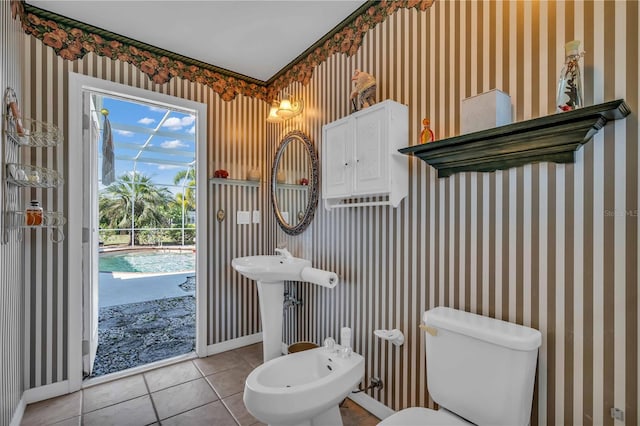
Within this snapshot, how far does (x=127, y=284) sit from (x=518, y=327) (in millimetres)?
6272

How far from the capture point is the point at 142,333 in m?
3.37

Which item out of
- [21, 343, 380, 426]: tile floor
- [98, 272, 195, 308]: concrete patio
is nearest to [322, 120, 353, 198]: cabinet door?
[21, 343, 380, 426]: tile floor

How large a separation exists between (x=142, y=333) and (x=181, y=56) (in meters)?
2.78

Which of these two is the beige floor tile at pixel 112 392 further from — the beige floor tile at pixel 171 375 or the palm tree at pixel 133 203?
the palm tree at pixel 133 203

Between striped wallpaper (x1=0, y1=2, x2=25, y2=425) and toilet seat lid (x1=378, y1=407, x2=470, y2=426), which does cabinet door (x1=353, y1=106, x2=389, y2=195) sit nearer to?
toilet seat lid (x1=378, y1=407, x2=470, y2=426)

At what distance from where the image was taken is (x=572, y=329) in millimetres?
1206

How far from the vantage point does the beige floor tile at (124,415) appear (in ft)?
6.23

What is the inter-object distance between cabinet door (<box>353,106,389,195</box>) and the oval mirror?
0.65 m

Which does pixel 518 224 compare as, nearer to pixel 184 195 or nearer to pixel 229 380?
pixel 229 380

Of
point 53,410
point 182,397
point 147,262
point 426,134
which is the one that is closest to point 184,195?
point 147,262

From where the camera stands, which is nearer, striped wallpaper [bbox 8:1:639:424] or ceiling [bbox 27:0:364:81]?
striped wallpaper [bbox 8:1:639:424]

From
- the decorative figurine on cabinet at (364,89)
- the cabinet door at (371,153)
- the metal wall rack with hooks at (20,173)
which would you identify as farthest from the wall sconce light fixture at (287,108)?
the metal wall rack with hooks at (20,173)

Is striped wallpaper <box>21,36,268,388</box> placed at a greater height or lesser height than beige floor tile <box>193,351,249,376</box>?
greater

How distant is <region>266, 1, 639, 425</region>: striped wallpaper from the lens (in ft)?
3.65
